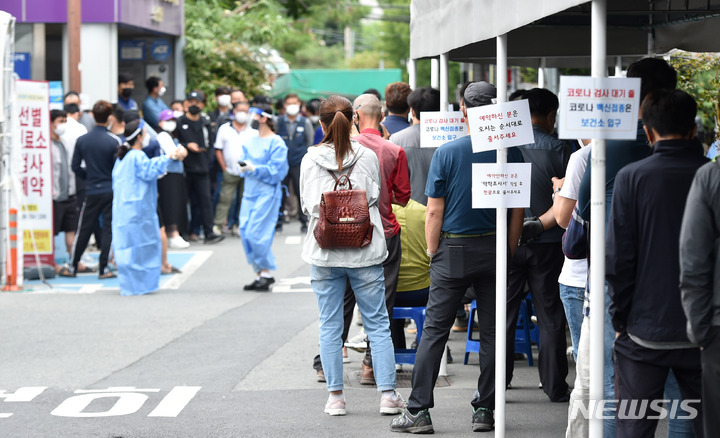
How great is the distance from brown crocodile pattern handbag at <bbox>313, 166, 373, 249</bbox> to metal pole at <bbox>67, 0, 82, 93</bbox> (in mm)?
13811

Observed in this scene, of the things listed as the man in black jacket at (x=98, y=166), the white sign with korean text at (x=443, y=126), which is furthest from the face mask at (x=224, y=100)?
the white sign with korean text at (x=443, y=126)

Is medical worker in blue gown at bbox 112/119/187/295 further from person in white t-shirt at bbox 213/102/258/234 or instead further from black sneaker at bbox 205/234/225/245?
black sneaker at bbox 205/234/225/245

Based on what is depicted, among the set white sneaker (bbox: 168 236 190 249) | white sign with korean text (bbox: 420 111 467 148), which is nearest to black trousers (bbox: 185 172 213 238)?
white sneaker (bbox: 168 236 190 249)

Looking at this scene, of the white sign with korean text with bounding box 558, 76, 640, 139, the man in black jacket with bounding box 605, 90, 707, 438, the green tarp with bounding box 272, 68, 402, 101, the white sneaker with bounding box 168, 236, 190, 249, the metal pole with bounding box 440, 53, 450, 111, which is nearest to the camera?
the man in black jacket with bounding box 605, 90, 707, 438

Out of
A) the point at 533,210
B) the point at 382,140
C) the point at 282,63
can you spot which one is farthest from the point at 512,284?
the point at 282,63

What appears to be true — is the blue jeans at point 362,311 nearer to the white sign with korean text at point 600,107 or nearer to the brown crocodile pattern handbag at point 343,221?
the brown crocodile pattern handbag at point 343,221

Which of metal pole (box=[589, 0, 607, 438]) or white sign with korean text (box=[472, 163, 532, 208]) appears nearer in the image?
metal pole (box=[589, 0, 607, 438])

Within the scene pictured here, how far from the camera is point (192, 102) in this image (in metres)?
17.5

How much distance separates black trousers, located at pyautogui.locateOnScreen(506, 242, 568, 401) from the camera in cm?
689

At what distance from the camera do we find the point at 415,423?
6.56m

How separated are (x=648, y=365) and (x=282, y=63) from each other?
28.1 m

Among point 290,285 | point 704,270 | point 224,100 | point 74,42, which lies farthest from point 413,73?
point 74,42

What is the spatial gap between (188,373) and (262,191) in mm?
3964

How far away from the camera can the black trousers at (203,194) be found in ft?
58.0
